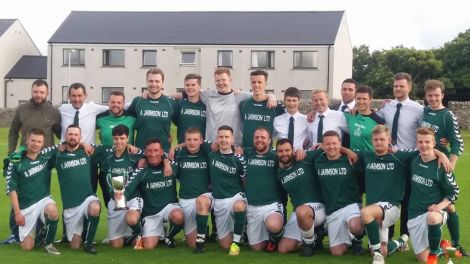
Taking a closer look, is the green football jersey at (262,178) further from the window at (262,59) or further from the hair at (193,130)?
the window at (262,59)

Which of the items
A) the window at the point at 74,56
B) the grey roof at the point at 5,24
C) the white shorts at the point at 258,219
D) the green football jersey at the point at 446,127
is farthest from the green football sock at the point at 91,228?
the grey roof at the point at 5,24

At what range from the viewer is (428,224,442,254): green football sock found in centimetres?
713

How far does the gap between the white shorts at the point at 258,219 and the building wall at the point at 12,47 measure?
46.9 m

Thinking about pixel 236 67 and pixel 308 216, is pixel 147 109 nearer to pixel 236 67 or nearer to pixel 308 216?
pixel 308 216

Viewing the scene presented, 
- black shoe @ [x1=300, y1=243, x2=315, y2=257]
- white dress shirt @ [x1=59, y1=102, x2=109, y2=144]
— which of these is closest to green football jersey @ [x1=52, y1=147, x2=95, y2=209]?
white dress shirt @ [x1=59, y1=102, x2=109, y2=144]

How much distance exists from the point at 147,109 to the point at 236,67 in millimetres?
36731

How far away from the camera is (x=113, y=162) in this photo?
8398 mm

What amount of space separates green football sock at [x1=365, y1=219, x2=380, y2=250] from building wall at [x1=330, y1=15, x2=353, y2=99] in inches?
1459

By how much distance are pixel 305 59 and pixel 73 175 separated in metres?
37.4

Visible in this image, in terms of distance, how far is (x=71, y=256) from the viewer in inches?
303

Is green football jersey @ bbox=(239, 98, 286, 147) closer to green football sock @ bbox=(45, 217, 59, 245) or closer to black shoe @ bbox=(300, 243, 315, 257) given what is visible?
black shoe @ bbox=(300, 243, 315, 257)

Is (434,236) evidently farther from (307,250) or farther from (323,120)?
(323,120)

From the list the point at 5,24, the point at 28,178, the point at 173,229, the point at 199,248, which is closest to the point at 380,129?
the point at 199,248

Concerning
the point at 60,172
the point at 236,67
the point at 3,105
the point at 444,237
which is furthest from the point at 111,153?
the point at 3,105
